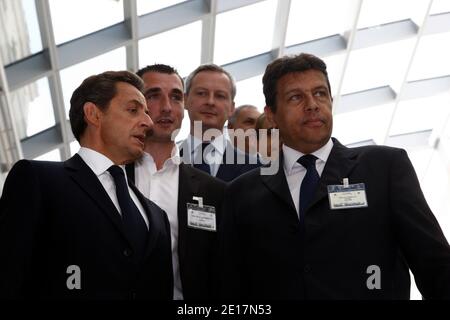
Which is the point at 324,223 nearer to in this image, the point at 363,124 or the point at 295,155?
the point at 295,155

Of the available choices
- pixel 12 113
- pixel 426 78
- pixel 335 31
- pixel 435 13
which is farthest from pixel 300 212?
pixel 426 78

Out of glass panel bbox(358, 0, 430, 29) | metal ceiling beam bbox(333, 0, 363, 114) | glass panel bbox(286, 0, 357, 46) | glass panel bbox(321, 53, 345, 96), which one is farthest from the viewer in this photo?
glass panel bbox(321, 53, 345, 96)

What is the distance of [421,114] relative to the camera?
30516 millimetres

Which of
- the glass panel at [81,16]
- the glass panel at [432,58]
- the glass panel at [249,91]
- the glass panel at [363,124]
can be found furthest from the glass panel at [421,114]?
the glass panel at [81,16]

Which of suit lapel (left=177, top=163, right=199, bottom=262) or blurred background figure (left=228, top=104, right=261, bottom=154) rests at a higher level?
blurred background figure (left=228, top=104, right=261, bottom=154)

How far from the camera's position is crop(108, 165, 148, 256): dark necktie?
5.08 m

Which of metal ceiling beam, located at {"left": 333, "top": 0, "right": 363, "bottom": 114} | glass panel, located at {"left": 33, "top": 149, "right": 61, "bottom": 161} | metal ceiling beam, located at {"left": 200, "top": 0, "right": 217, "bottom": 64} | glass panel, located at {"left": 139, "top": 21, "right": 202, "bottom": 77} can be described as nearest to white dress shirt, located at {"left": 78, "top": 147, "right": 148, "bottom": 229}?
metal ceiling beam, located at {"left": 200, "top": 0, "right": 217, "bottom": 64}

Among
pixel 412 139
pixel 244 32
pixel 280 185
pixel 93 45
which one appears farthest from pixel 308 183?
pixel 412 139

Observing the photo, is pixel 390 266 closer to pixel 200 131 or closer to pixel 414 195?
pixel 414 195

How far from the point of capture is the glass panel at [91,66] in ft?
63.8

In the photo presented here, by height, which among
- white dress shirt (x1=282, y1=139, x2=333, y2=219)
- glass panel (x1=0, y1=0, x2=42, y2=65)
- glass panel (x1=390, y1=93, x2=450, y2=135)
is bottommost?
white dress shirt (x1=282, y1=139, x2=333, y2=219)

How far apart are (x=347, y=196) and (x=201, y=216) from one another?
1.41m

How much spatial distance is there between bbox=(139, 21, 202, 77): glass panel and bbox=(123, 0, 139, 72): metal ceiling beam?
1.08 feet

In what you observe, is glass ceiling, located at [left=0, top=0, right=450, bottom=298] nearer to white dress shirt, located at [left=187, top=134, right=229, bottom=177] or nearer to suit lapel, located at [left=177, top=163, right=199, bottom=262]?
white dress shirt, located at [left=187, top=134, right=229, bottom=177]
